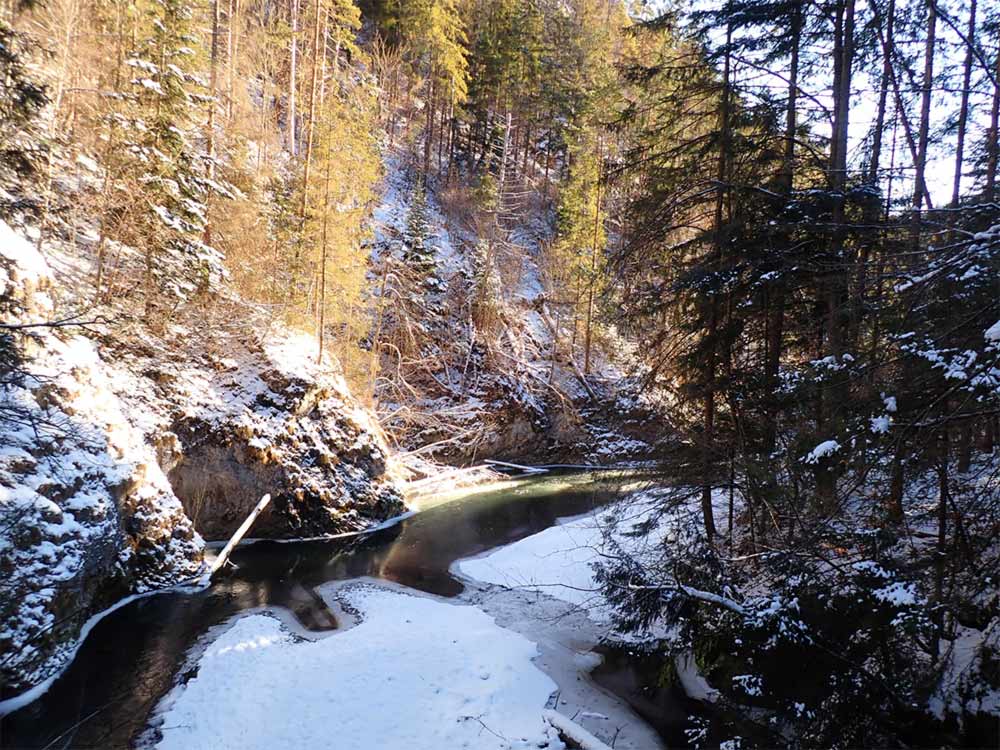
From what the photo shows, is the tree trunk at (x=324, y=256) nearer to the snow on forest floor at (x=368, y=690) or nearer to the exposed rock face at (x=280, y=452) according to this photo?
the exposed rock face at (x=280, y=452)

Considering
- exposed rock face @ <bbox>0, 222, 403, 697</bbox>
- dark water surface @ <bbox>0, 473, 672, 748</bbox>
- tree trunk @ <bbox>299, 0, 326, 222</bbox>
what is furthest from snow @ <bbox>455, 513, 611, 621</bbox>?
tree trunk @ <bbox>299, 0, 326, 222</bbox>

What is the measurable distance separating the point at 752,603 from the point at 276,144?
25440 mm

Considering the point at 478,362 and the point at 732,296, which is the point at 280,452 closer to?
the point at 732,296

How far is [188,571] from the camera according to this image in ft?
33.6

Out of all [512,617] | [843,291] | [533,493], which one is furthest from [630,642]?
[533,493]

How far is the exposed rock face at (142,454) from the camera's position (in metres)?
7.22

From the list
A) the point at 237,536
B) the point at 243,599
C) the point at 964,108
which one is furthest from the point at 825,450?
the point at 237,536

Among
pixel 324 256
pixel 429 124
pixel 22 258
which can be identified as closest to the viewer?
pixel 22 258

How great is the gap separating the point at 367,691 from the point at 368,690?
0.08 feet

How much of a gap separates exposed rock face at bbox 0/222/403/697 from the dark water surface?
0.54 metres

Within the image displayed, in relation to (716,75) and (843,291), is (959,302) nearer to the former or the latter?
(843,291)

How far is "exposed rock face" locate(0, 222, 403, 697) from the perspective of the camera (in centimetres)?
722

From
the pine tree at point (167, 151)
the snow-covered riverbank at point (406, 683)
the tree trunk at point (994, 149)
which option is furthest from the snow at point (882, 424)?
the pine tree at point (167, 151)

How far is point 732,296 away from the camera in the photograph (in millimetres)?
7934
